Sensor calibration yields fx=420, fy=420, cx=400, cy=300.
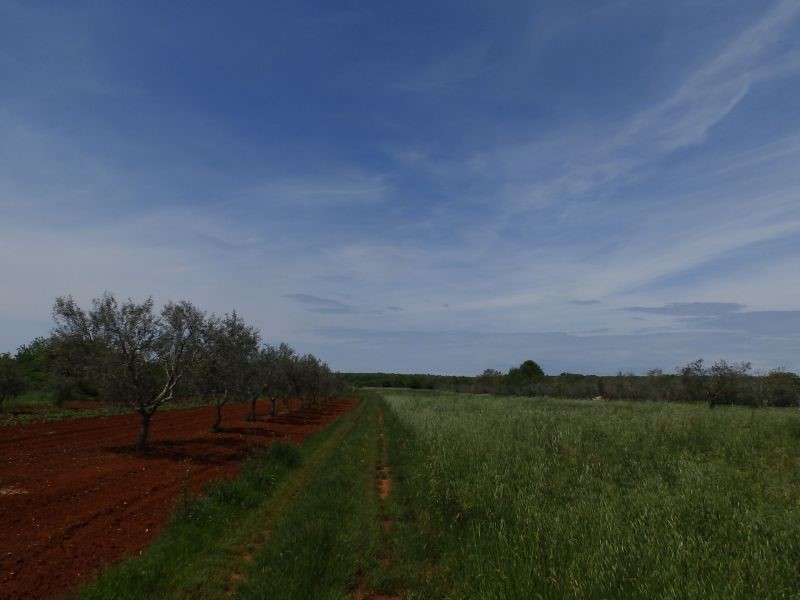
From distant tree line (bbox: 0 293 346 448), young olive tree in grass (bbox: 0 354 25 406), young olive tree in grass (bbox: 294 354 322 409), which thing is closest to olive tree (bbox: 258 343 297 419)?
young olive tree in grass (bbox: 294 354 322 409)

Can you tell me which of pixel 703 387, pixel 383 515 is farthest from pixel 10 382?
pixel 703 387

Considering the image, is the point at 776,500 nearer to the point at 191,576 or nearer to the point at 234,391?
the point at 191,576

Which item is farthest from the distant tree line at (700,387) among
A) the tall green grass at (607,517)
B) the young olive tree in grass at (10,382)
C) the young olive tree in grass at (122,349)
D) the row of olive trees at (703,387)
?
the young olive tree in grass at (10,382)

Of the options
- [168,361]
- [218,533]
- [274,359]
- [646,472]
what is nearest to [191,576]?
[218,533]

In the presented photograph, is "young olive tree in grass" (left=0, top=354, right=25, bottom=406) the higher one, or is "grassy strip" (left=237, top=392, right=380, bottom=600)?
"young olive tree in grass" (left=0, top=354, right=25, bottom=406)

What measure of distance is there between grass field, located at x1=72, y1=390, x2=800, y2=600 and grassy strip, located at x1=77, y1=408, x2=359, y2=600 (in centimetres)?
4

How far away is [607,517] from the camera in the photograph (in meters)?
8.59

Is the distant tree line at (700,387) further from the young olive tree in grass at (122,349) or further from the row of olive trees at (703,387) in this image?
the young olive tree in grass at (122,349)

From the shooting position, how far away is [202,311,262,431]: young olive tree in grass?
89.3ft

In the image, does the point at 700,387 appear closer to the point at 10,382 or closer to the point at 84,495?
the point at 84,495

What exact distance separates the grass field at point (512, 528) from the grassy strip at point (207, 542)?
4cm

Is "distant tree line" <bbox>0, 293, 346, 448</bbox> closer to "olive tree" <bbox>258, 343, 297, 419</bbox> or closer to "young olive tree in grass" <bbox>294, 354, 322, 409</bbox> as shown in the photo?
"olive tree" <bbox>258, 343, 297, 419</bbox>

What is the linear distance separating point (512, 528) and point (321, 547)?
4126mm

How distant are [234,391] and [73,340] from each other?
41.7 feet
